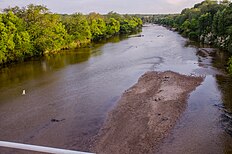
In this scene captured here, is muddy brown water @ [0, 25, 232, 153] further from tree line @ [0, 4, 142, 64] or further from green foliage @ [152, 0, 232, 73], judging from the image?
green foliage @ [152, 0, 232, 73]

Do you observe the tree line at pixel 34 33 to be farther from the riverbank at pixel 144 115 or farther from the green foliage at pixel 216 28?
the green foliage at pixel 216 28

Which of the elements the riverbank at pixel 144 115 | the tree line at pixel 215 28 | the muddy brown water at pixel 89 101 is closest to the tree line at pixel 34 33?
the muddy brown water at pixel 89 101

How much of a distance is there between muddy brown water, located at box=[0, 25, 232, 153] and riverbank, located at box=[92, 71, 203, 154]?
0.52 metres

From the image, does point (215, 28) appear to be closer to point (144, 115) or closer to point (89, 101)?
point (89, 101)

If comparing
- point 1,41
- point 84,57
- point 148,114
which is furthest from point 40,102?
point 84,57

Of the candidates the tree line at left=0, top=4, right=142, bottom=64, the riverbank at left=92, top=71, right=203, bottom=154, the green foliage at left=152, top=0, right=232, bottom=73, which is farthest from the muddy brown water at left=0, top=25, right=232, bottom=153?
the green foliage at left=152, top=0, right=232, bottom=73

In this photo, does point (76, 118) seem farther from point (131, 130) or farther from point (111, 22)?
point (111, 22)

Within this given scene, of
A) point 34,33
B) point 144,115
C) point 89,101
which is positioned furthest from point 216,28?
point 144,115

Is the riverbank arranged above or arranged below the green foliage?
below

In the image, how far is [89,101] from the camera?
18.1 meters

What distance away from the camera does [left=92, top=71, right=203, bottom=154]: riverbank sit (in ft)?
38.9

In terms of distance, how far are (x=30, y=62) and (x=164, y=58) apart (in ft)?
56.8

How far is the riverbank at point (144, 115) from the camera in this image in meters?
11.8

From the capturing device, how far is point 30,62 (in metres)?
34.7
